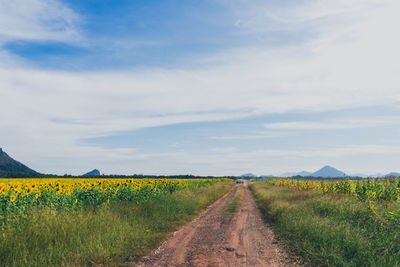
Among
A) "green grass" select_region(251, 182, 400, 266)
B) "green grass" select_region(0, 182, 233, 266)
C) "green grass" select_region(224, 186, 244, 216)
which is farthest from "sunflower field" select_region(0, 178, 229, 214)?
"green grass" select_region(251, 182, 400, 266)

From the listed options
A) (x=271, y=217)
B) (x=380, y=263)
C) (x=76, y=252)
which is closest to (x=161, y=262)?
(x=76, y=252)

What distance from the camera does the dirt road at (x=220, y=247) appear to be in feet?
26.3

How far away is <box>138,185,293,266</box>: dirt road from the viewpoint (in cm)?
803

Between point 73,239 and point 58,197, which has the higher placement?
point 58,197

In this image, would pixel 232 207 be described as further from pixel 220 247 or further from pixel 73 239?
pixel 73 239

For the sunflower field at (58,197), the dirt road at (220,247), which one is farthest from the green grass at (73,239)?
the sunflower field at (58,197)

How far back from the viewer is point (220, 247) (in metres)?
9.57

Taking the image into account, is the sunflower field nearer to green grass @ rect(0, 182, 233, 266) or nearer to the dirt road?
green grass @ rect(0, 182, 233, 266)

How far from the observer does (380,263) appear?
684 centimetres

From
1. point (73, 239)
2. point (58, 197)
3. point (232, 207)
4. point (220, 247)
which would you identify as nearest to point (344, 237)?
point (220, 247)

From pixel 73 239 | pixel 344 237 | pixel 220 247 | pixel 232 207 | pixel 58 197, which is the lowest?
pixel 232 207

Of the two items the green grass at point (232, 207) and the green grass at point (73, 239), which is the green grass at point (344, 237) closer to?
the green grass at point (73, 239)

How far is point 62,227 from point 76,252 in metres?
1.15

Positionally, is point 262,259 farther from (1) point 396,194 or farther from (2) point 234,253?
(1) point 396,194
